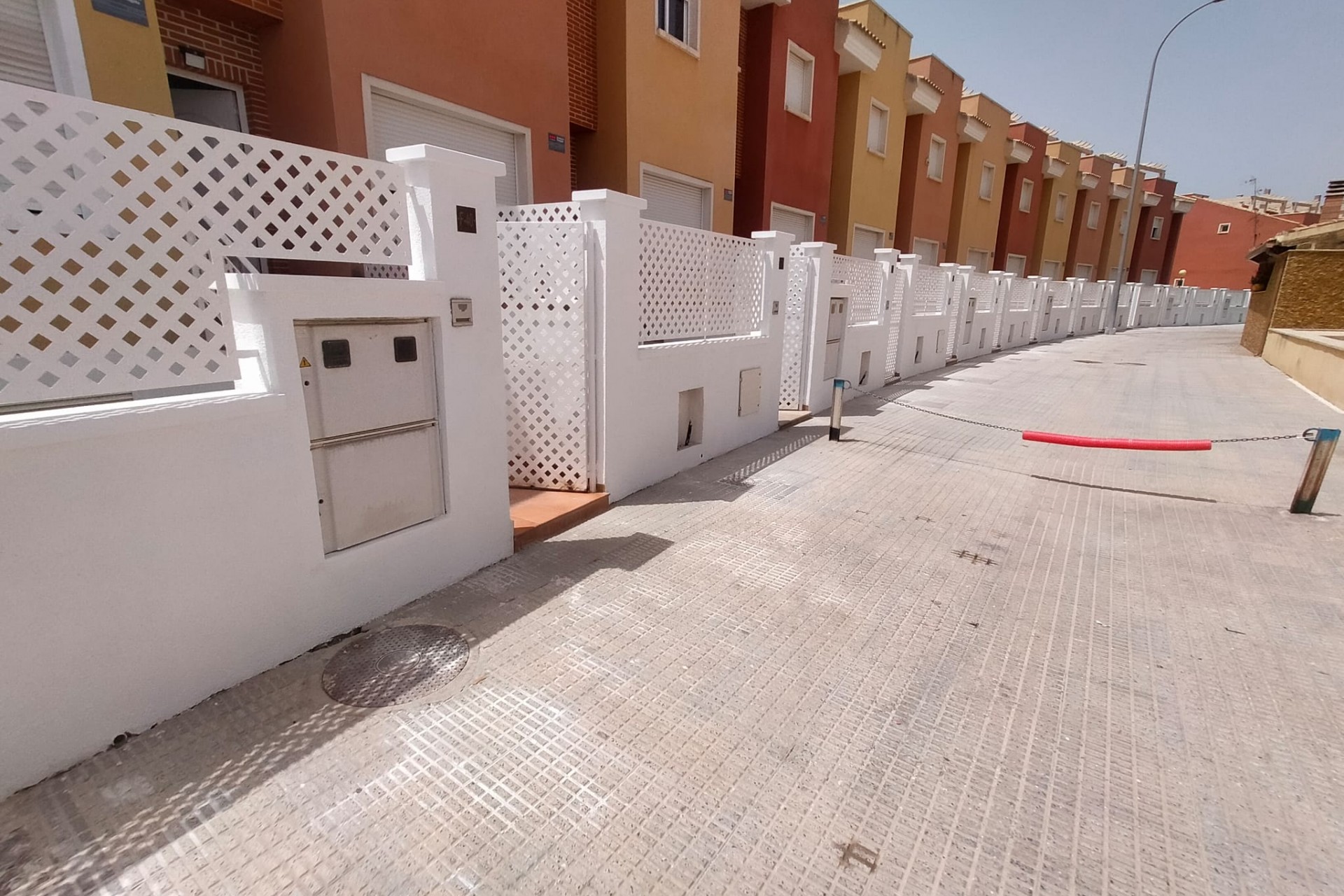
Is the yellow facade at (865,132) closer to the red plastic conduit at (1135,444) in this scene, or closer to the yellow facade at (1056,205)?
the red plastic conduit at (1135,444)

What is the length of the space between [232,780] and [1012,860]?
2.72 m

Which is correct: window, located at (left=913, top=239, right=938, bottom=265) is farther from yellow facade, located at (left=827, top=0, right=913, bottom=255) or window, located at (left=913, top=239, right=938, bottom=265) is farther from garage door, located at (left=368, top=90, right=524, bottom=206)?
garage door, located at (left=368, top=90, right=524, bottom=206)

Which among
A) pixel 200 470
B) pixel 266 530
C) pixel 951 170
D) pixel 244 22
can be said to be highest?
pixel 951 170

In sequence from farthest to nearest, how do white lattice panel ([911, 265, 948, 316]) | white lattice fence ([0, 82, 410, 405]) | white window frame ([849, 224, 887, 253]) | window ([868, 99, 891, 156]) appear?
window ([868, 99, 891, 156])
white window frame ([849, 224, 887, 253])
white lattice panel ([911, 265, 948, 316])
white lattice fence ([0, 82, 410, 405])

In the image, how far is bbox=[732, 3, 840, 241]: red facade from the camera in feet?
37.2

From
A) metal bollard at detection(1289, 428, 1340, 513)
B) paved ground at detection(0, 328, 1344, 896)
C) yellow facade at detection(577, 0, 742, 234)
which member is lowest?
paved ground at detection(0, 328, 1344, 896)

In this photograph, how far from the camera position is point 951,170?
1894 cm

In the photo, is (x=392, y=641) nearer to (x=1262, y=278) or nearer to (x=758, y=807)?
(x=758, y=807)

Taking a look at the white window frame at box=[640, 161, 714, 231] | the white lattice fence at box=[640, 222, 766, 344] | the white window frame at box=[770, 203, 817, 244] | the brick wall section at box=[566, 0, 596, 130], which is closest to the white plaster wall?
the white lattice fence at box=[640, 222, 766, 344]

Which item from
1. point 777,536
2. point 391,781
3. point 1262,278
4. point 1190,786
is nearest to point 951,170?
point 1262,278

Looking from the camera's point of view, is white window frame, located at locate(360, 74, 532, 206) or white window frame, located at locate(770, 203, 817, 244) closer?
white window frame, located at locate(360, 74, 532, 206)

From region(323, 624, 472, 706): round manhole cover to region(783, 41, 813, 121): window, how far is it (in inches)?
475

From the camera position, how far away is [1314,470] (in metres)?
5.07

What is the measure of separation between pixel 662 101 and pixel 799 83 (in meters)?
5.19
